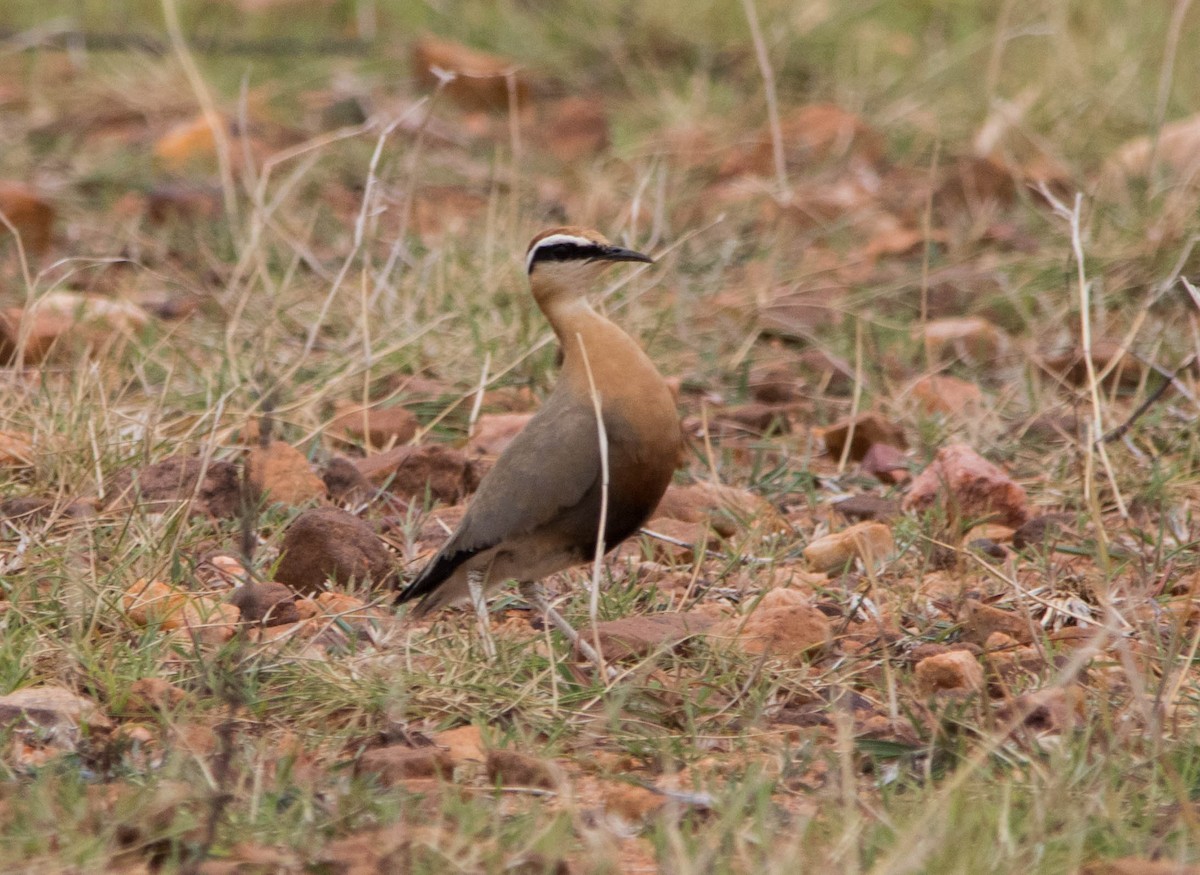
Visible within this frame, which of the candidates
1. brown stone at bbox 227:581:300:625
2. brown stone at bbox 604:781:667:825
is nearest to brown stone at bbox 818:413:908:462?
brown stone at bbox 227:581:300:625

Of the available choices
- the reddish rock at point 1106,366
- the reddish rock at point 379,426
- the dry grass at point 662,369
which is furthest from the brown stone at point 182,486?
the reddish rock at point 1106,366

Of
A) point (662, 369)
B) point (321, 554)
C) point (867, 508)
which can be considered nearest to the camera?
point (321, 554)

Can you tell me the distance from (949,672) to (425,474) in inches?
68.0

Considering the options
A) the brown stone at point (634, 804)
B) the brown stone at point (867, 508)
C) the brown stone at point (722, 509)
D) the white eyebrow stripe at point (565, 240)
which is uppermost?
the white eyebrow stripe at point (565, 240)

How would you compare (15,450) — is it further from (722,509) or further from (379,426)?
(722,509)


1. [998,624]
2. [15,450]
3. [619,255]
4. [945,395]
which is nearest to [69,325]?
[15,450]

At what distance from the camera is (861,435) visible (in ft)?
17.4

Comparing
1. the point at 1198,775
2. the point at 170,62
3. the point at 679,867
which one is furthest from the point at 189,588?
the point at 170,62

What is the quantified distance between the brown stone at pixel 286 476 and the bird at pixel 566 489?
74cm

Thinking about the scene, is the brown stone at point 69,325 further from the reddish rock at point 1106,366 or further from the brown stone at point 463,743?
the reddish rock at point 1106,366

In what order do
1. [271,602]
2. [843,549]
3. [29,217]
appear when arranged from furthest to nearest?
1. [29,217]
2. [843,549]
3. [271,602]

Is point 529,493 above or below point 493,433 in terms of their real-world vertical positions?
above

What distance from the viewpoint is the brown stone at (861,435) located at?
5.29 meters

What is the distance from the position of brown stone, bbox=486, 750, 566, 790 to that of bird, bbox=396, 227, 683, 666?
2.21 feet
